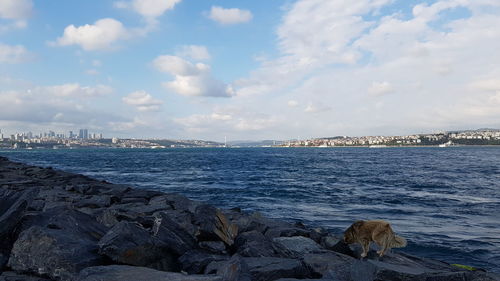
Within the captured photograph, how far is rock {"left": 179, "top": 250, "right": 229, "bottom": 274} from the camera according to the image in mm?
5477

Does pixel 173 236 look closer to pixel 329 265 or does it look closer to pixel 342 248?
pixel 329 265

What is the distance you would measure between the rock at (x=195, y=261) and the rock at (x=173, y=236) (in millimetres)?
178

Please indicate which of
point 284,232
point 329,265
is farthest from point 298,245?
point 329,265

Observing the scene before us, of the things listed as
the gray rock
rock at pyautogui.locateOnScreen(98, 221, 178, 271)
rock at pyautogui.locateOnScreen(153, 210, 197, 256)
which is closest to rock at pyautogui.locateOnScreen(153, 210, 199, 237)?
rock at pyautogui.locateOnScreen(153, 210, 197, 256)

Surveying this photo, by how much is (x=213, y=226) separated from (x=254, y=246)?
99 cm

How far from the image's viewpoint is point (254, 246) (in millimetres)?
6344

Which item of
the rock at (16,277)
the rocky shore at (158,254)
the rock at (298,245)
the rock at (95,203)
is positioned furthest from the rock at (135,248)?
the rock at (95,203)

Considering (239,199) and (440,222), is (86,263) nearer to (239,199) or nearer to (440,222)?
(440,222)

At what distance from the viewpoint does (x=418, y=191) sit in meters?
26.0

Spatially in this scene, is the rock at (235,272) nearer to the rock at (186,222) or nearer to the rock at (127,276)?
the rock at (127,276)

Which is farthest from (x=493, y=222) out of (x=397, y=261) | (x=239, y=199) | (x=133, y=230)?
(x=133, y=230)

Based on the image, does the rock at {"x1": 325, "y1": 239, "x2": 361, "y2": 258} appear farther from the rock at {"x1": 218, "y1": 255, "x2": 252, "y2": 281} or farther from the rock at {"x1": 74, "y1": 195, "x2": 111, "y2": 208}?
the rock at {"x1": 74, "y1": 195, "x2": 111, "y2": 208}

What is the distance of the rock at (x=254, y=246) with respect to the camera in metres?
6.11

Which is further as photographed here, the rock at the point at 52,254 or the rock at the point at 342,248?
the rock at the point at 342,248
